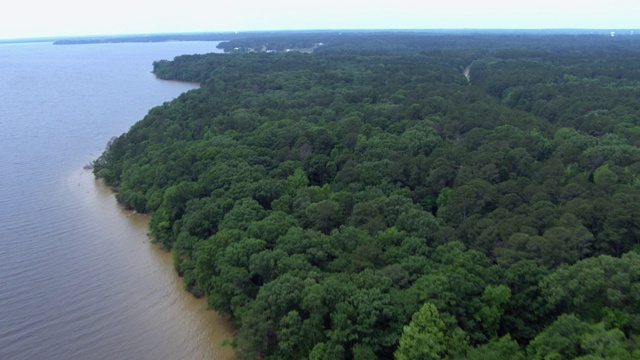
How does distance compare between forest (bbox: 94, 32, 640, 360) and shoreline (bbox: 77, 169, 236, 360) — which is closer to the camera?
forest (bbox: 94, 32, 640, 360)

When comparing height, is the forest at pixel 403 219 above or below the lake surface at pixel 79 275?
above

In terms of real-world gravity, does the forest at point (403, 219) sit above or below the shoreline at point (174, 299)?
above

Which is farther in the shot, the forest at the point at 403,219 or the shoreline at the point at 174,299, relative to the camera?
the shoreline at the point at 174,299

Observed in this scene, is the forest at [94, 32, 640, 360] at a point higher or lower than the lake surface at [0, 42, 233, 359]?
higher

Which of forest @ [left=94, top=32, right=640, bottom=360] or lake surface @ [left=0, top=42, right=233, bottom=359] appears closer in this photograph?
forest @ [left=94, top=32, right=640, bottom=360]

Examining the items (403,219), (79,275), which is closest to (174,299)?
(79,275)

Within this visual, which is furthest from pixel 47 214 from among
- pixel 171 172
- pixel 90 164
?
pixel 90 164

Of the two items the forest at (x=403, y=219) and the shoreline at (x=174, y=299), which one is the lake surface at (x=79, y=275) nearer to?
the shoreline at (x=174, y=299)

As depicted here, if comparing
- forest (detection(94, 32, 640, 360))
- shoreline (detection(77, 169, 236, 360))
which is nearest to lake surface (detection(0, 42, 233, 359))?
shoreline (detection(77, 169, 236, 360))

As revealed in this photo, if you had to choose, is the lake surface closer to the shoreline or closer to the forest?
the shoreline

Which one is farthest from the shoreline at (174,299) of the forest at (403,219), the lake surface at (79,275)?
the forest at (403,219)
